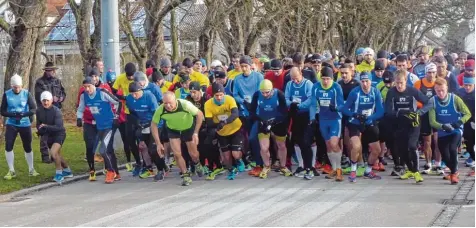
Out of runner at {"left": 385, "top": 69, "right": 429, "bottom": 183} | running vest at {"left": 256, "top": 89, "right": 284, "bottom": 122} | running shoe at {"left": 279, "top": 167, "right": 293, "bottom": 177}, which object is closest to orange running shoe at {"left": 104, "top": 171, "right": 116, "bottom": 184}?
running vest at {"left": 256, "top": 89, "right": 284, "bottom": 122}

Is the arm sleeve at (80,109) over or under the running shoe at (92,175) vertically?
over

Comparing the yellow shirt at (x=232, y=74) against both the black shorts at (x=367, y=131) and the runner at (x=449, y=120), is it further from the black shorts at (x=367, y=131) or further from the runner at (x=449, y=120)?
the runner at (x=449, y=120)

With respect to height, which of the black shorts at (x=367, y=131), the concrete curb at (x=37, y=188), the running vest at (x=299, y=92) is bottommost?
the concrete curb at (x=37, y=188)

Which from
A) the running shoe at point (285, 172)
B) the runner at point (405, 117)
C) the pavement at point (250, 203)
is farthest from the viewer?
the running shoe at point (285, 172)

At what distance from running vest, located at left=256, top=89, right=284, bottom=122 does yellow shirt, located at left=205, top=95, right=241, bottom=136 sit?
1.45ft

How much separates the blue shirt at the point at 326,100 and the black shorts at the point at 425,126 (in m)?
1.40

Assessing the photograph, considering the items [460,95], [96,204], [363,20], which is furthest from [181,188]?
[363,20]

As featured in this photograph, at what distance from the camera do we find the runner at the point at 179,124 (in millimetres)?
13688

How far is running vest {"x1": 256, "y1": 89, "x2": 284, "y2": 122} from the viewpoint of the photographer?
14.1 metres

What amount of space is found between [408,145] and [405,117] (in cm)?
44

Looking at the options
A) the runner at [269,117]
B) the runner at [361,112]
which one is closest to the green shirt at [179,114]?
the runner at [269,117]

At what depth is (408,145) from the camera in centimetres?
1334

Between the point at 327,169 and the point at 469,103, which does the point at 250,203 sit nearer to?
the point at 327,169

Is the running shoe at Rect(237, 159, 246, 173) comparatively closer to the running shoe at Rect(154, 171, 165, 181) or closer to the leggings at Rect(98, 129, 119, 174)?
the running shoe at Rect(154, 171, 165, 181)
